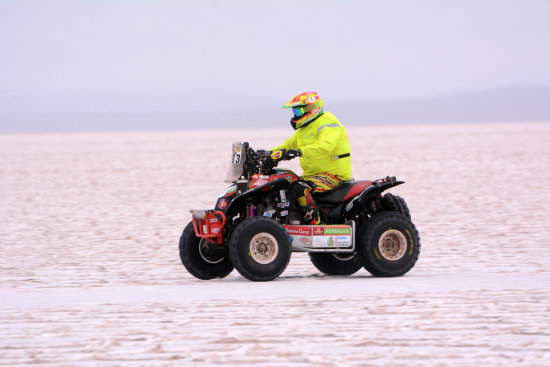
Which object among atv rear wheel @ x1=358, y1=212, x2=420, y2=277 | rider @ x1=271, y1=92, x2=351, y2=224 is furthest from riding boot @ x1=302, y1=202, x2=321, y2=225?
atv rear wheel @ x1=358, y1=212, x2=420, y2=277

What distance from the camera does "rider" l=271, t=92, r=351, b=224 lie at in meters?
10.2

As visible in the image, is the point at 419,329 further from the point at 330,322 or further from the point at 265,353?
the point at 265,353

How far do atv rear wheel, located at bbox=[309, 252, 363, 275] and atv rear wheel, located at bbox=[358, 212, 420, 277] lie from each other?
1.73ft

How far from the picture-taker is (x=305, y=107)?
33.9 feet

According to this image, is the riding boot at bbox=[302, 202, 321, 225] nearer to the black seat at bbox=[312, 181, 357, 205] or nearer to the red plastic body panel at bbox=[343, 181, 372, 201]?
the black seat at bbox=[312, 181, 357, 205]

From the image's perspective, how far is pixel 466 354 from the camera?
6605 millimetres

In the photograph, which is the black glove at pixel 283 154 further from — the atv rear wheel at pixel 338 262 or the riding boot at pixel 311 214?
the atv rear wheel at pixel 338 262

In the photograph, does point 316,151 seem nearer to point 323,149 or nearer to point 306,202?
point 323,149

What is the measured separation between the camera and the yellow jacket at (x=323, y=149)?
10188mm

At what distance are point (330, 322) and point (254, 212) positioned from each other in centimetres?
270

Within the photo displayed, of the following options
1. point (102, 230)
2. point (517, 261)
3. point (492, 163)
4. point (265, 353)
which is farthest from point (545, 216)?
point (492, 163)

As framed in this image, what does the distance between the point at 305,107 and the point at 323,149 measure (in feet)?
1.69

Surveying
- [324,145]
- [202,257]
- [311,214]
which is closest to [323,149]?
[324,145]

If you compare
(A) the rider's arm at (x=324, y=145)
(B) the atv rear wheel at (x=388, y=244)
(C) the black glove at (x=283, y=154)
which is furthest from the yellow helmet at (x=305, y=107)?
(B) the atv rear wheel at (x=388, y=244)
